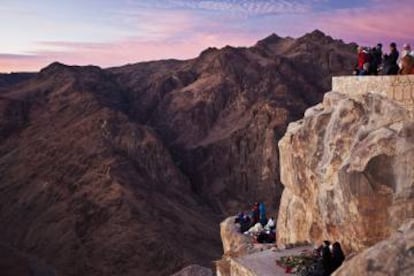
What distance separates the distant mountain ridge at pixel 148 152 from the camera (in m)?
47.6

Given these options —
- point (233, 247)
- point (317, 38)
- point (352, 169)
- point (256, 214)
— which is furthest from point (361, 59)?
point (317, 38)

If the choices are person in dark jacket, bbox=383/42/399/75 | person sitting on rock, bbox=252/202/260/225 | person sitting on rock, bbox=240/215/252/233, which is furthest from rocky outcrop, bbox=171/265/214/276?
person in dark jacket, bbox=383/42/399/75

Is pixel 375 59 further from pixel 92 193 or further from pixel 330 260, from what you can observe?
pixel 92 193

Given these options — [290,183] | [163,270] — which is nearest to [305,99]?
[163,270]

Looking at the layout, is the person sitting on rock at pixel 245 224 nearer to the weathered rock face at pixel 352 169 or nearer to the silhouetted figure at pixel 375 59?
the weathered rock face at pixel 352 169

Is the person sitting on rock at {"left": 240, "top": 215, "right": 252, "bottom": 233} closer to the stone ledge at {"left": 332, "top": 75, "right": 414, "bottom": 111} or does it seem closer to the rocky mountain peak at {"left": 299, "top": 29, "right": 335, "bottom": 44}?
the stone ledge at {"left": 332, "top": 75, "right": 414, "bottom": 111}

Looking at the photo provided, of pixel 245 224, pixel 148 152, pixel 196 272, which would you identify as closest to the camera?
pixel 245 224

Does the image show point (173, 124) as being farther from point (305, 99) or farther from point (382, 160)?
point (382, 160)

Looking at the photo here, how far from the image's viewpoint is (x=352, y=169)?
513 inches

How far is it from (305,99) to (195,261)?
30205mm

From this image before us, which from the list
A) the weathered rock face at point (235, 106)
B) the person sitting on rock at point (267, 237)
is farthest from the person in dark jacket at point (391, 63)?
the weathered rock face at point (235, 106)

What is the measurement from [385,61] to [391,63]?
23cm

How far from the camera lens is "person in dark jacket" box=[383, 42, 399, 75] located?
1494 centimetres

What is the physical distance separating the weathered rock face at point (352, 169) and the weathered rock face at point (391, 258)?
6.19 ft
